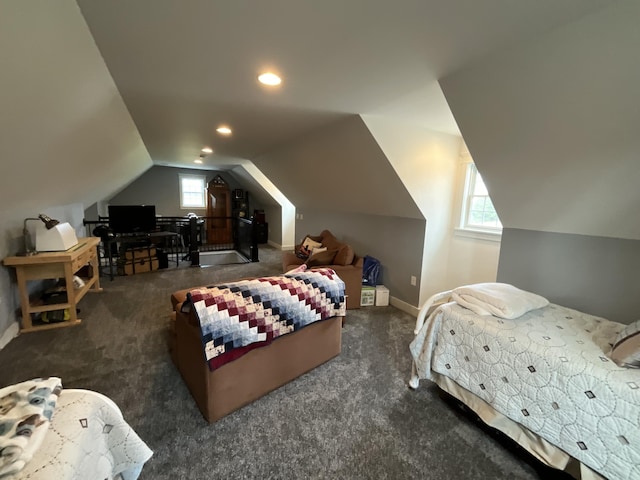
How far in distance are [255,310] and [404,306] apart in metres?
2.50

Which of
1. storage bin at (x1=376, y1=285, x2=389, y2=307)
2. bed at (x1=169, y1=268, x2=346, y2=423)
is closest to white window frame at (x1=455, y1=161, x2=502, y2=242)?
storage bin at (x1=376, y1=285, x2=389, y2=307)

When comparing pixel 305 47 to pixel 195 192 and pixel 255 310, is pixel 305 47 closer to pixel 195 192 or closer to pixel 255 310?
pixel 255 310

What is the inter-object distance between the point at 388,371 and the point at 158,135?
414 centimetres

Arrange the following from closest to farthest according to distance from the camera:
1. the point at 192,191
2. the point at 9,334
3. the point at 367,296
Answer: the point at 9,334, the point at 367,296, the point at 192,191

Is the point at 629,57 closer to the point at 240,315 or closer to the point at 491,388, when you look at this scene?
the point at 491,388

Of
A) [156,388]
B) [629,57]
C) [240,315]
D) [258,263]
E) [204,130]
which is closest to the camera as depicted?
[629,57]

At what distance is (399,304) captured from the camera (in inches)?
151

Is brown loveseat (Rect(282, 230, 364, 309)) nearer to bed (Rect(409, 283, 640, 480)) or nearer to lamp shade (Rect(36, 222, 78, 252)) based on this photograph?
bed (Rect(409, 283, 640, 480))

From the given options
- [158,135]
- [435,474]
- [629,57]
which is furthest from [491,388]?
[158,135]

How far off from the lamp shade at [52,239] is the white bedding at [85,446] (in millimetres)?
2838

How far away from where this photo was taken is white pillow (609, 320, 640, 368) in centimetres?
133

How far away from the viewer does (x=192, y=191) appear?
336 inches

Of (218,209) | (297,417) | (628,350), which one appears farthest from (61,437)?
(218,209)

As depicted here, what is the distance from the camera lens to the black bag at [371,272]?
3.96 meters
